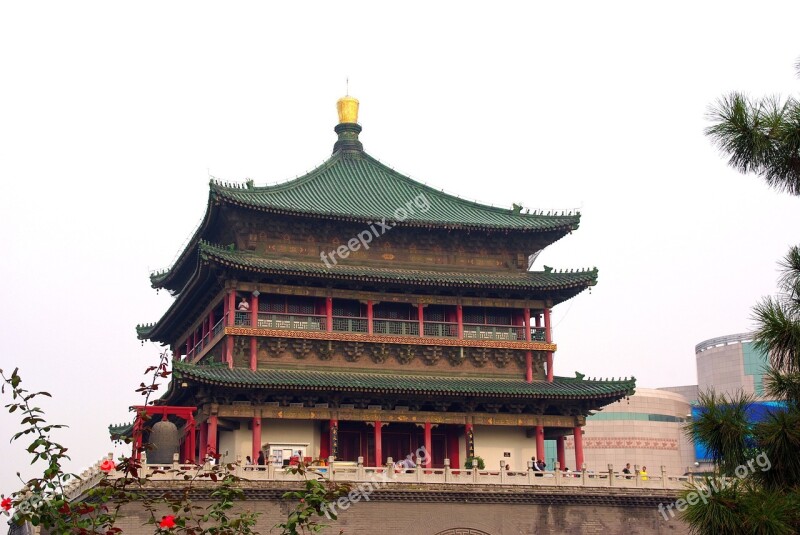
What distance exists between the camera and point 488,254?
52.2 m

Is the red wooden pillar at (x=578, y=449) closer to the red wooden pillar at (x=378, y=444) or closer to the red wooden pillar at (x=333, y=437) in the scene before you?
the red wooden pillar at (x=378, y=444)

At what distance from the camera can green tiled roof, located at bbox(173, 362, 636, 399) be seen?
43.9m

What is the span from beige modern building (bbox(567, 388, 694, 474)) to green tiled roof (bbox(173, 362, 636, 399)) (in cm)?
5694

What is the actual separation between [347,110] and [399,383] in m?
18.8

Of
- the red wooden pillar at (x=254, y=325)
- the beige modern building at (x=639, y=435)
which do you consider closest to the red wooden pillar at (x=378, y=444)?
the red wooden pillar at (x=254, y=325)

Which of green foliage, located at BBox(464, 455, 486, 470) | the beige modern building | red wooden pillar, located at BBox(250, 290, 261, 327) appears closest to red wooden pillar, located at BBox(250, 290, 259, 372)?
red wooden pillar, located at BBox(250, 290, 261, 327)

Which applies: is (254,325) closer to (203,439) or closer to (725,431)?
(203,439)

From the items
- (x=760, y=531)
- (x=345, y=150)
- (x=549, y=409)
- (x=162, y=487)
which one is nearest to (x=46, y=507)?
(x=760, y=531)

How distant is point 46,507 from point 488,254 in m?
39.2

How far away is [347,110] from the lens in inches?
2320

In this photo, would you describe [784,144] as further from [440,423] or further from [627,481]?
[440,423]

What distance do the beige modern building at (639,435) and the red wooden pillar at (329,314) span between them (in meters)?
61.4

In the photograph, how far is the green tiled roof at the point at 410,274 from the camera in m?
46.5
